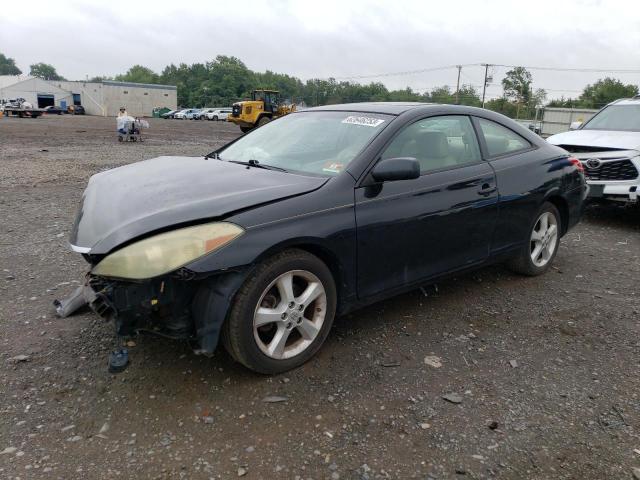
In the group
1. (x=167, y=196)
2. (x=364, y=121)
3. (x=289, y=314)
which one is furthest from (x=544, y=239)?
(x=167, y=196)

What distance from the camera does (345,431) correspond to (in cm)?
254

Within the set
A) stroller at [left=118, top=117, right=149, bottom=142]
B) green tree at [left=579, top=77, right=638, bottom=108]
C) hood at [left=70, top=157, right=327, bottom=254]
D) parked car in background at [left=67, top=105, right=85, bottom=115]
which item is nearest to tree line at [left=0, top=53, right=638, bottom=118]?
green tree at [left=579, top=77, right=638, bottom=108]

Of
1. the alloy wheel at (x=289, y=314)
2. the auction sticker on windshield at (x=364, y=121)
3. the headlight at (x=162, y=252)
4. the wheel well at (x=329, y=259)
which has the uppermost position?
the auction sticker on windshield at (x=364, y=121)

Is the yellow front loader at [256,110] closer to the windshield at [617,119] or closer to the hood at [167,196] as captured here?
the windshield at [617,119]

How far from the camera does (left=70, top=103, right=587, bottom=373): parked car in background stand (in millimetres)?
2588

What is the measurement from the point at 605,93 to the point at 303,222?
76.5 metres

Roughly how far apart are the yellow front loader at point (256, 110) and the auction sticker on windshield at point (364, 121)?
85.8ft

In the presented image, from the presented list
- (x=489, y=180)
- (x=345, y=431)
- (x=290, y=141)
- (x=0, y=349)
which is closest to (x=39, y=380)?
(x=0, y=349)

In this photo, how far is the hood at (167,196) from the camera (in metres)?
2.66

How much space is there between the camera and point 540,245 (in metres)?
4.72

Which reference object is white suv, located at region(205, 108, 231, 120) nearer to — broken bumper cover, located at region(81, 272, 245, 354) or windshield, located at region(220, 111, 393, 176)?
windshield, located at region(220, 111, 393, 176)

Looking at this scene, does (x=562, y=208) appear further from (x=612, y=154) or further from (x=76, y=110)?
(x=76, y=110)

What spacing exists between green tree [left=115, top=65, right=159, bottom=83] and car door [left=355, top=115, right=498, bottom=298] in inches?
5129

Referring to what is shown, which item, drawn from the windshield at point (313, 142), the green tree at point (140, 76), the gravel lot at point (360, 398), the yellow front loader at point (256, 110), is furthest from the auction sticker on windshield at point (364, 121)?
the green tree at point (140, 76)
